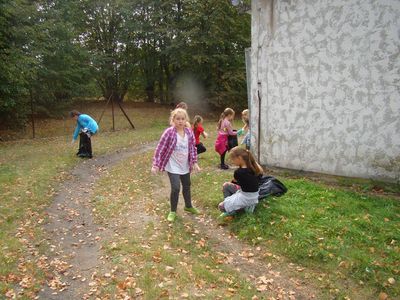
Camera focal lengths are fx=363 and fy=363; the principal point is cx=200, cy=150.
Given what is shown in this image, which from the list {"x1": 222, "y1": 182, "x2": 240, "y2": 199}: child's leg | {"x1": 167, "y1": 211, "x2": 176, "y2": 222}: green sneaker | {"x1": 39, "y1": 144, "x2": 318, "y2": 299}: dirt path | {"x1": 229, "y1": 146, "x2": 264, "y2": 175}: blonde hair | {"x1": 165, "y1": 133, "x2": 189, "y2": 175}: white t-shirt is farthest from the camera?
{"x1": 222, "y1": 182, "x2": 240, "y2": 199}: child's leg

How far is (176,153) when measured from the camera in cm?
655

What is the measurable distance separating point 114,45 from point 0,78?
1383 cm

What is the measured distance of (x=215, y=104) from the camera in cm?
2702

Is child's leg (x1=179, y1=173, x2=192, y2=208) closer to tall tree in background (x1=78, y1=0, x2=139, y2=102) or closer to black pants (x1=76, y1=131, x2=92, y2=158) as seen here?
black pants (x1=76, y1=131, x2=92, y2=158)

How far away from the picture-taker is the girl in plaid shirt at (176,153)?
6.43 meters

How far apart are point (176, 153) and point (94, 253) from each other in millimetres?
2161

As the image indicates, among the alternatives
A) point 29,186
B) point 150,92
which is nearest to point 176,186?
point 29,186

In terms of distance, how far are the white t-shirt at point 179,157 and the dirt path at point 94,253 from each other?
40.9 inches

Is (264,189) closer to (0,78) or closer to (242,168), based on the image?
(242,168)

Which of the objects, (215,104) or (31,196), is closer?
(31,196)

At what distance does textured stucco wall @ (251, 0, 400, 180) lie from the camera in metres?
7.58

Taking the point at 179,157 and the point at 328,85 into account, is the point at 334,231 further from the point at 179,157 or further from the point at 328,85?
the point at 328,85

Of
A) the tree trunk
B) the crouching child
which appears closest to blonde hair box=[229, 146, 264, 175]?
the crouching child

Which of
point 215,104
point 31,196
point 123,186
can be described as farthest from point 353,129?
point 215,104
